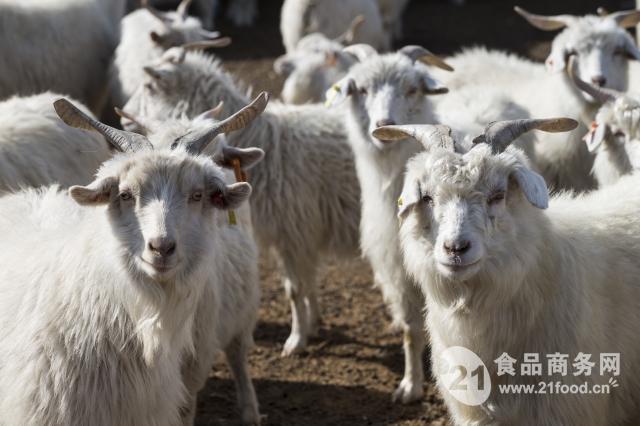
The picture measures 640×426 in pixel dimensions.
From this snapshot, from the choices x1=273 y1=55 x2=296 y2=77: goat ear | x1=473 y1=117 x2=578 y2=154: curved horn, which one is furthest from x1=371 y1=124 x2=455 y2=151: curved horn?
x1=273 y1=55 x2=296 y2=77: goat ear

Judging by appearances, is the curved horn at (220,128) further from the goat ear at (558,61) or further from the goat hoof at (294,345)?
the goat ear at (558,61)

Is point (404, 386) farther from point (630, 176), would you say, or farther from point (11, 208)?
point (11, 208)

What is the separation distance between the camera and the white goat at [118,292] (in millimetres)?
3473

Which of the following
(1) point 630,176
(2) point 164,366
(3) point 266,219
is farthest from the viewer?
(3) point 266,219

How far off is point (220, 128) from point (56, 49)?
4.50 metres

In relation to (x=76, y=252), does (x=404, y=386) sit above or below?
below

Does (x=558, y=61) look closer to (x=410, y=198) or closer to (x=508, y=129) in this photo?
(x=508, y=129)

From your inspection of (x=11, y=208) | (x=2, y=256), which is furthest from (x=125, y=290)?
(x=11, y=208)

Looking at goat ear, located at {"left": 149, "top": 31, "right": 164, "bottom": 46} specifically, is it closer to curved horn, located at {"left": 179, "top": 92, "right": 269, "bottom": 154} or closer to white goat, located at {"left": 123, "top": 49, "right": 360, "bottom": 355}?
white goat, located at {"left": 123, "top": 49, "right": 360, "bottom": 355}

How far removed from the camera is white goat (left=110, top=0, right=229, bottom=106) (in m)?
7.62

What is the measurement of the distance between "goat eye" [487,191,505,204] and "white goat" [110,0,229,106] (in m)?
4.27

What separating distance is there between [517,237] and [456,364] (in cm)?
65

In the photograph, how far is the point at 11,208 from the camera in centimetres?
443

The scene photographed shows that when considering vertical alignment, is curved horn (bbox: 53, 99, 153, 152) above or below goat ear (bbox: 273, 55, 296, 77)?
above
